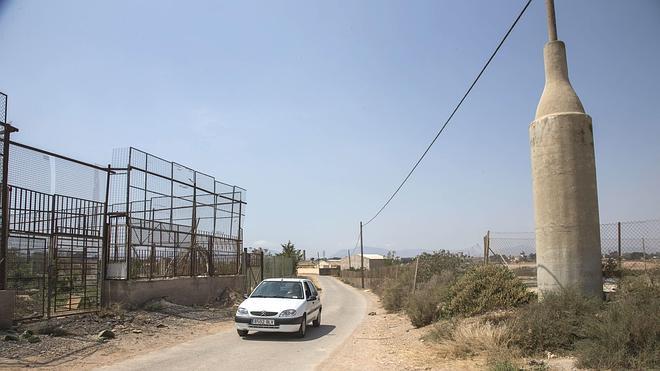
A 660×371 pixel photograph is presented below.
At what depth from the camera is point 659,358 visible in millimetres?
7188

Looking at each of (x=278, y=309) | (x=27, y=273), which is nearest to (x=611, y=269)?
(x=278, y=309)

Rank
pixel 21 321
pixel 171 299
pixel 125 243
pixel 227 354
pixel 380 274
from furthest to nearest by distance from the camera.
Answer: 1. pixel 380 274
2. pixel 171 299
3. pixel 125 243
4. pixel 21 321
5. pixel 227 354

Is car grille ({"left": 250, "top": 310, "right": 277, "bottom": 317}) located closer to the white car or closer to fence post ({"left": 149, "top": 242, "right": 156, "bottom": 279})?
the white car

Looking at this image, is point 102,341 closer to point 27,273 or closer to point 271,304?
point 27,273

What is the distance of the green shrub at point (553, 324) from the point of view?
8.99m

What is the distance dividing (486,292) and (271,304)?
528 centimetres

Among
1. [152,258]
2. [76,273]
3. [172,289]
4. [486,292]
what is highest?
[152,258]

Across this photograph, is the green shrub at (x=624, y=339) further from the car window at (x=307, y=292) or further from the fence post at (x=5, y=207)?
the fence post at (x=5, y=207)

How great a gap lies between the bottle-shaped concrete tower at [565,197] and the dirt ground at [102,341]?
8918mm

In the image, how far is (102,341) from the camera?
11836mm

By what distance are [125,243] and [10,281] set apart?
4606mm

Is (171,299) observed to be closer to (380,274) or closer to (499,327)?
(499,327)

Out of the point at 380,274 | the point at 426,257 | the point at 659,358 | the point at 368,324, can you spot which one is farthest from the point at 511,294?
the point at 380,274

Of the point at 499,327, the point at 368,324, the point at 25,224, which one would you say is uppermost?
the point at 25,224
